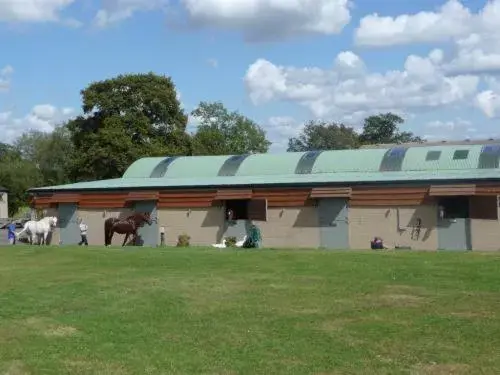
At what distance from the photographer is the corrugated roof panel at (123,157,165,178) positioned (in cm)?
4272

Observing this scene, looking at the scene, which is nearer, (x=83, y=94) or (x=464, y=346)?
(x=464, y=346)

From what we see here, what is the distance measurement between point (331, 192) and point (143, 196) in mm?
9856

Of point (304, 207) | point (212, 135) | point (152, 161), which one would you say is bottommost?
point (304, 207)

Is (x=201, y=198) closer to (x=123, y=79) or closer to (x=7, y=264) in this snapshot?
(x=7, y=264)

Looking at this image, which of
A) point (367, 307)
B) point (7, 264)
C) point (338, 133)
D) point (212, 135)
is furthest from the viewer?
point (338, 133)

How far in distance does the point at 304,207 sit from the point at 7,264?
15462 millimetres

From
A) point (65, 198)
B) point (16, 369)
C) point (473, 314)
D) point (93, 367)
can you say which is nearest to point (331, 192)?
point (65, 198)

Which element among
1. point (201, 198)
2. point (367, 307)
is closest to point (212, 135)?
point (201, 198)

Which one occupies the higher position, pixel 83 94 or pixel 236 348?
pixel 83 94

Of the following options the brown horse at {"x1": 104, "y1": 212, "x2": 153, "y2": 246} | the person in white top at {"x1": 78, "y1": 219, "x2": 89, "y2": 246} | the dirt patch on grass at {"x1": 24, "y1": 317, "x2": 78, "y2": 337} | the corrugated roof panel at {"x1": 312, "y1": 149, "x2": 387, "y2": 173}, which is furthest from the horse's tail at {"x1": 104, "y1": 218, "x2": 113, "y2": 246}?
the dirt patch on grass at {"x1": 24, "y1": 317, "x2": 78, "y2": 337}

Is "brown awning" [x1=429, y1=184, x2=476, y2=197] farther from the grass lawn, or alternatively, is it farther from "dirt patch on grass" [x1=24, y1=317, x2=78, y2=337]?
"dirt patch on grass" [x1=24, y1=317, x2=78, y2=337]

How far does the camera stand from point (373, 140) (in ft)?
382

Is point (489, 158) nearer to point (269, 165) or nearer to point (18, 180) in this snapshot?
point (269, 165)

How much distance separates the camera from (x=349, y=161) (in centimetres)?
3775
